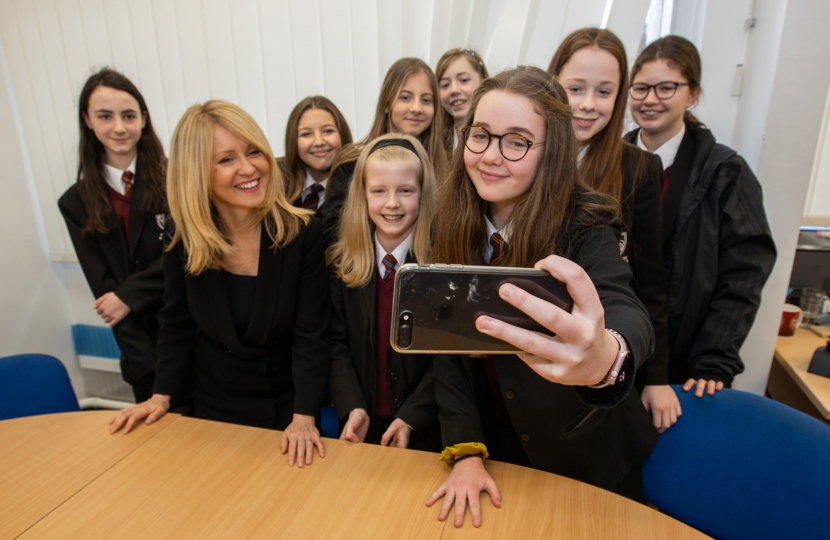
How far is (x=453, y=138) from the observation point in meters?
2.34

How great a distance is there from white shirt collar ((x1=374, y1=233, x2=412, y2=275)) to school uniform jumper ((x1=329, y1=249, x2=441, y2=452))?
0.03m

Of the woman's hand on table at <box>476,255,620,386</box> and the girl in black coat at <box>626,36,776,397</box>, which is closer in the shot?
the woman's hand on table at <box>476,255,620,386</box>

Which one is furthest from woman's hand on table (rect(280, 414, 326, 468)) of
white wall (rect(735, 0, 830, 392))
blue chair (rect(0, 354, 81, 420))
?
white wall (rect(735, 0, 830, 392))

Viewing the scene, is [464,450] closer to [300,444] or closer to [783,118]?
[300,444]

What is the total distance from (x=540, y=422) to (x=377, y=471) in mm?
468

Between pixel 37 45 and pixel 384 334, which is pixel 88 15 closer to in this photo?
pixel 37 45

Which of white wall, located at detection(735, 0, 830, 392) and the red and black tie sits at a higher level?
white wall, located at detection(735, 0, 830, 392)

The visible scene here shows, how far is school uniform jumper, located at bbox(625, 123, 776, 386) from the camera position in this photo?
1729mm

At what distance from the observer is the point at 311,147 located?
7.99ft

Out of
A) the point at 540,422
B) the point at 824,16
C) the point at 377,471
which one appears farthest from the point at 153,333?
the point at 824,16

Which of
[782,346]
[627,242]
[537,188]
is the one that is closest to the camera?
[537,188]

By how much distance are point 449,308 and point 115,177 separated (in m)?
2.29

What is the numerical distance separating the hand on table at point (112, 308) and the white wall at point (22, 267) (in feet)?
4.41

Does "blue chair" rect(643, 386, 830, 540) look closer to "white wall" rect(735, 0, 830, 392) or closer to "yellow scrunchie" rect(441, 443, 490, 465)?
"yellow scrunchie" rect(441, 443, 490, 465)
